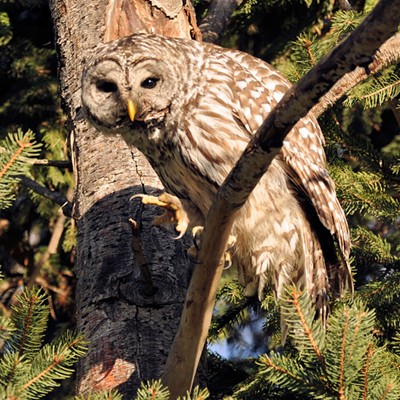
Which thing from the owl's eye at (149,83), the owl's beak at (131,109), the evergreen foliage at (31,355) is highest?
the evergreen foliage at (31,355)

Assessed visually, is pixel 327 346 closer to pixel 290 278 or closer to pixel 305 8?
pixel 290 278

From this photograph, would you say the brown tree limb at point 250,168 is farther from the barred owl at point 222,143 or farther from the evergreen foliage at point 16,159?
the barred owl at point 222,143

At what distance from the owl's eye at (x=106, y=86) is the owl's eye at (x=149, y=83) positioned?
0.41 feet

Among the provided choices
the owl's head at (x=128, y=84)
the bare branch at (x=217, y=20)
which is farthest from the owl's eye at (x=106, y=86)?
the bare branch at (x=217, y=20)

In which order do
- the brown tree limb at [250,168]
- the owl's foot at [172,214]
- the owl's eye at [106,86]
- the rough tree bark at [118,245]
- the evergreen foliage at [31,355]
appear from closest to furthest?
the brown tree limb at [250,168] < the evergreen foliage at [31,355] < the rough tree bark at [118,245] < the owl's foot at [172,214] < the owl's eye at [106,86]

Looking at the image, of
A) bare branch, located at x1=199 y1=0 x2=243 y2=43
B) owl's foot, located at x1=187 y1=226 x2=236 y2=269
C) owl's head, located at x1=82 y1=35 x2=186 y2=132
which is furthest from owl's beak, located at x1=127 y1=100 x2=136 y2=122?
bare branch, located at x1=199 y1=0 x2=243 y2=43

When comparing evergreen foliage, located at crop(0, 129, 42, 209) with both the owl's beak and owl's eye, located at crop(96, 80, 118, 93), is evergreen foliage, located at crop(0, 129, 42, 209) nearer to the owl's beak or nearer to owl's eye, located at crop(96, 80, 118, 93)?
the owl's beak

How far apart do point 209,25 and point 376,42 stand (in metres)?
2.87

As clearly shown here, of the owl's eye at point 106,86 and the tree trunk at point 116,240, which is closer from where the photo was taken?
the tree trunk at point 116,240

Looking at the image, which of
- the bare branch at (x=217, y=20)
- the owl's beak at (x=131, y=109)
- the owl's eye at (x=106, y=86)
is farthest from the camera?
the bare branch at (x=217, y=20)

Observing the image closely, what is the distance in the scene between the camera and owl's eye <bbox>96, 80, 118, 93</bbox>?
412 cm

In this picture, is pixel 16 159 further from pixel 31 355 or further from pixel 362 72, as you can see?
pixel 362 72

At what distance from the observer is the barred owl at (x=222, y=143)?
12.9 ft

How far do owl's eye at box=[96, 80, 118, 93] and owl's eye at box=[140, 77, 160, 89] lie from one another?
0.12m
